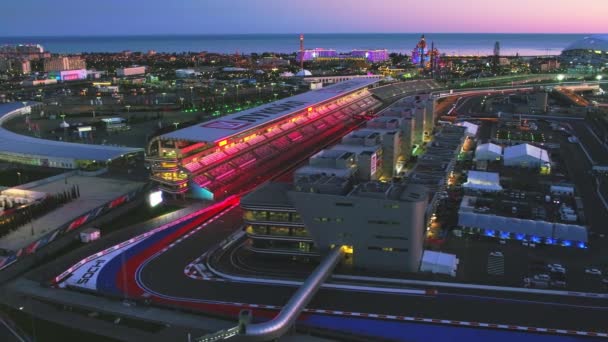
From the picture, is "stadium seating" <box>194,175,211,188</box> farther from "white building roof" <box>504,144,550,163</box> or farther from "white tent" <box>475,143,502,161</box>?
"white building roof" <box>504,144,550,163</box>

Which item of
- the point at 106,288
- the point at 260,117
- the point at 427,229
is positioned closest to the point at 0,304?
the point at 106,288

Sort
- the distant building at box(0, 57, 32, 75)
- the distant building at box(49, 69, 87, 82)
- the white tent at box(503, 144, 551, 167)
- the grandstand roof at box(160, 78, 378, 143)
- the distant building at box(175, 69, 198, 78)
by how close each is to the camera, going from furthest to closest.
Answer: the distant building at box(0, 57, 32, 75) < the distant building at box(175, 69, 198, 78) < the distant building at box(49, 69, 87, 82) < the white tent at box(503, 144, 551, 167) < the grandstand roof at box(160, 78, 378, 143)

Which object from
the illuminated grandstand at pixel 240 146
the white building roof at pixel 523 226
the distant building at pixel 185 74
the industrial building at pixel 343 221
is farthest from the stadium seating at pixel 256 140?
the distant building at pixel 185 74

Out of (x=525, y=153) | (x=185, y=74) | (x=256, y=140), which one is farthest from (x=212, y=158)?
(x=185, y=74)

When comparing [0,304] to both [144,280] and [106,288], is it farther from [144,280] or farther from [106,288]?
[144,280]

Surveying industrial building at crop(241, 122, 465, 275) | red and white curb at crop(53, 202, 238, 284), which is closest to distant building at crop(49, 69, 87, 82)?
red and white curb at crop(53, 202, 238, 284)

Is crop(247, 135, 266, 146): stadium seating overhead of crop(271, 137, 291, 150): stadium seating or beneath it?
overhead

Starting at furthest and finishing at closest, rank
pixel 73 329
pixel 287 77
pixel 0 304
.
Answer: pixel 287 77
pixel 0 304
pixel 73 329
